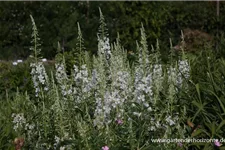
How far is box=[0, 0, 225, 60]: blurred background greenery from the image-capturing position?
10.9 metres

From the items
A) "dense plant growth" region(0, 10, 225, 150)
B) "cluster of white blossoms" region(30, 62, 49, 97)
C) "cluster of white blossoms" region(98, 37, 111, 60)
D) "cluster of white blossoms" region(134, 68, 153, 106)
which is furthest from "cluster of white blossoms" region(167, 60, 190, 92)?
"cluster of white blossoms" region(30, 62, 49, 97)

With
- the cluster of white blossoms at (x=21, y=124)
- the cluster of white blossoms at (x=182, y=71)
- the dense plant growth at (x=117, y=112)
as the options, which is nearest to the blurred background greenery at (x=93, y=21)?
the cluster of white blossoms at (x=182, y=71)

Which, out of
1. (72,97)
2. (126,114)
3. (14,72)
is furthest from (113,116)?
(14,72)

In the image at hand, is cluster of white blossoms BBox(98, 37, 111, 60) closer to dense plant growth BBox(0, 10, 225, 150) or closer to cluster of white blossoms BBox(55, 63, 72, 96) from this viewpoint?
dense plant growth BBox(0, 10, 225, 150)

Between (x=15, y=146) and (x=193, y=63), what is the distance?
9.85 feet

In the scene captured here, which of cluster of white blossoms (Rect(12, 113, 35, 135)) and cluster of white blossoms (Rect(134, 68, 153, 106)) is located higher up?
cluster of white blossoms (Rect(134, 68, 153, 106))

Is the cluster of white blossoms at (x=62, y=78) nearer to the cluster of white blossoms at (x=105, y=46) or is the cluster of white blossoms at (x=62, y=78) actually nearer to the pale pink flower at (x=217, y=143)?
the cluster of white blossoms at (x=105, y=46)

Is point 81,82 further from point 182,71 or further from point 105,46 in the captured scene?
point 182,71

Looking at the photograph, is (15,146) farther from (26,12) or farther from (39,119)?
(26,12)

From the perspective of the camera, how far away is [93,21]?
1311 cm

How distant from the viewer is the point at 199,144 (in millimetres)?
3955

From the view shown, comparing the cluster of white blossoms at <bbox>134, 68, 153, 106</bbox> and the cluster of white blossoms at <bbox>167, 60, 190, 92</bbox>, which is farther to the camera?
the cluster of white blossoms at <bbox>167, 60, 190, 92</bbox>

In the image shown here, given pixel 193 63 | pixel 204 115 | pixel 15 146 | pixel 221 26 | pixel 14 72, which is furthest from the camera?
pixel 221 26

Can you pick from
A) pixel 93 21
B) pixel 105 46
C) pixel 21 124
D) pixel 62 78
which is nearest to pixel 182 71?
pixel 105 46
